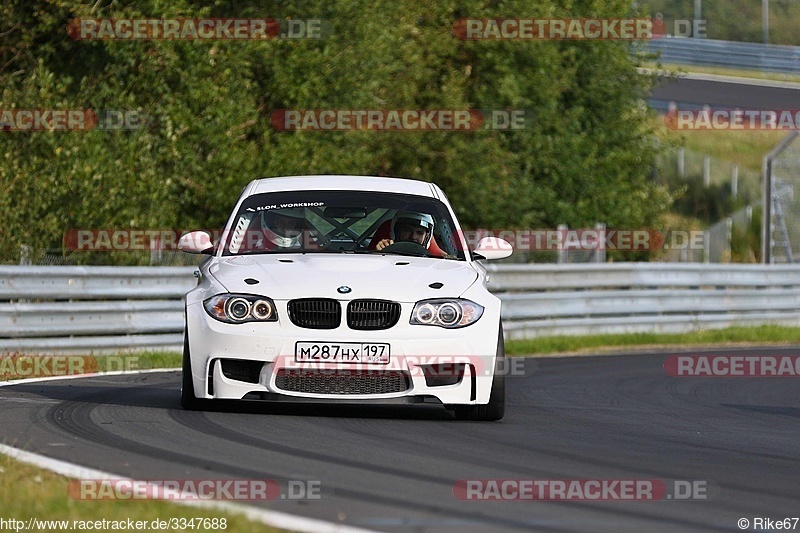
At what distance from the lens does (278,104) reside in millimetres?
22469

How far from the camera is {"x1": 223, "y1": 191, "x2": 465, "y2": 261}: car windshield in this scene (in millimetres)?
9594

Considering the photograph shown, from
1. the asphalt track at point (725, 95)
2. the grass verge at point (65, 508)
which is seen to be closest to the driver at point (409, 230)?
the grass verge at point (65, 508)

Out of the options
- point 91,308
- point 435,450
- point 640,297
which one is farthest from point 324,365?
point 640,297

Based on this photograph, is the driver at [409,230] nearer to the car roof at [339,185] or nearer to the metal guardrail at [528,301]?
the car roof at [339,185]

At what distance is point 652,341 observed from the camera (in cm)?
2005

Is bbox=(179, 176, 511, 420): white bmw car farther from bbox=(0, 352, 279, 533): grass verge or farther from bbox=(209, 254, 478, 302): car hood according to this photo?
bbox=(0, 352, 279, 533): grass verge

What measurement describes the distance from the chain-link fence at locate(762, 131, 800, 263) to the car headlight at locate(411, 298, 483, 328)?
53.3 feet

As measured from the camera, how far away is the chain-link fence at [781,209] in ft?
80.1

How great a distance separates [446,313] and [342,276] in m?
0.65

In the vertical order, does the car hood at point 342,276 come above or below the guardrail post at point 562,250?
above

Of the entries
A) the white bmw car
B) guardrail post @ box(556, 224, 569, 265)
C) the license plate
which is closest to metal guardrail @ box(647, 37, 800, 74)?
guardrail post @ box(556, 224, 569, 265)

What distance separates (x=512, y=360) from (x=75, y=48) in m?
9.09

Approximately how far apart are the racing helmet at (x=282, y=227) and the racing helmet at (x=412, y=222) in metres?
0.62

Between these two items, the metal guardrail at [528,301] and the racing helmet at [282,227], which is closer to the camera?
the racing helmet at [282,227]
